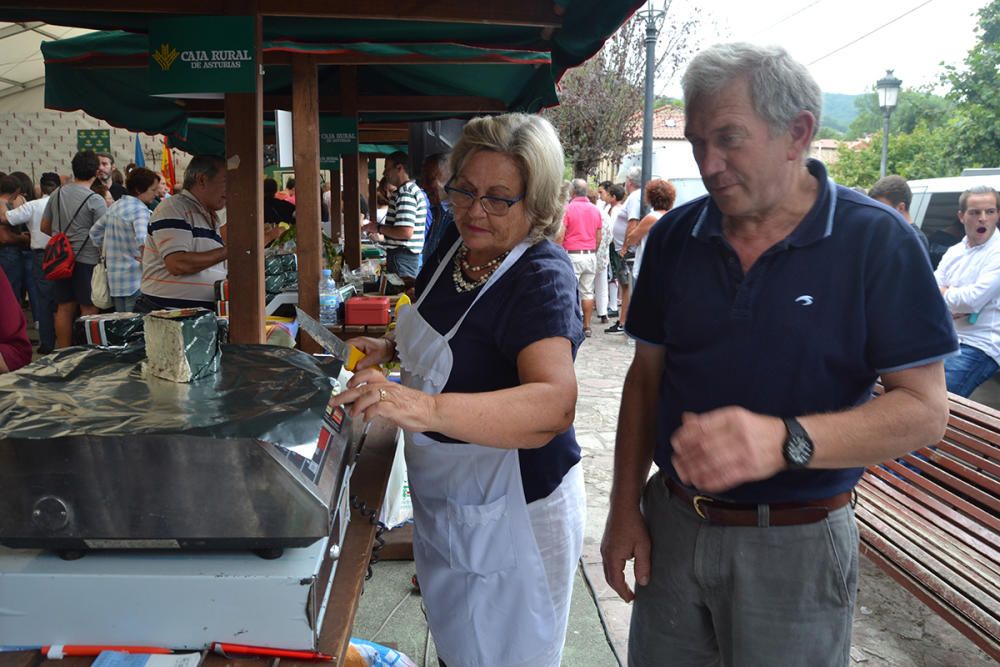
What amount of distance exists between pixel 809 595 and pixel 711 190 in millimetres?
885

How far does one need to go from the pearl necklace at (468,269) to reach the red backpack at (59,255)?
6.01m

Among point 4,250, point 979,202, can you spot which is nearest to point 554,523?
point 979,202

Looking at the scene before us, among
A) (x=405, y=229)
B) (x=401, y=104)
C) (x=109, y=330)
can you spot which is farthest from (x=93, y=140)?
(x=109, y=330)

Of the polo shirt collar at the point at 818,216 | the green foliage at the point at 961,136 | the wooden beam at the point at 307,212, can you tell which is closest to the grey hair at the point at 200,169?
the wooden beam at the point at 307,212

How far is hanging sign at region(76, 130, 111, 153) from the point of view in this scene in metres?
17.5

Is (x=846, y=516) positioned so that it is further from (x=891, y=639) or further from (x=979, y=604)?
(x=891, y=639)

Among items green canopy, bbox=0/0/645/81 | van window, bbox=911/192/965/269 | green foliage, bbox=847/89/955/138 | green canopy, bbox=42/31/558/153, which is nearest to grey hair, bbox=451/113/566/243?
green canopy, bbox=0/0/645/81

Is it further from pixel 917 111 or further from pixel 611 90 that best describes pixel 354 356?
pixel 917 111

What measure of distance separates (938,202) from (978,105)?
2146 centimetres

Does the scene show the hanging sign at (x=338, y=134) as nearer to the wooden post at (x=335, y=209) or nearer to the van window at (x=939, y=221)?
the wooden post at (x=335, y=209)

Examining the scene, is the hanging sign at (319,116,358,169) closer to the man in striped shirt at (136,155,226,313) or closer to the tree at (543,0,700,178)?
the man in striped shirt at (136,155,226,313)

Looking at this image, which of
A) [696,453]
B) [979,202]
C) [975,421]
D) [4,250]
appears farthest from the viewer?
[4,250]

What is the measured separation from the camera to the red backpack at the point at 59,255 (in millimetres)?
6609

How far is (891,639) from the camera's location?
10.3ft
